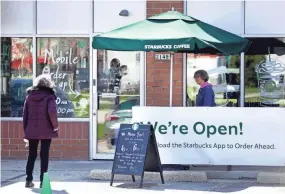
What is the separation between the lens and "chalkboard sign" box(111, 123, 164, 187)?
8.79 meters

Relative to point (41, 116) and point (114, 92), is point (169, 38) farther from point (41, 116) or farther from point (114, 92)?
point (114, 92)

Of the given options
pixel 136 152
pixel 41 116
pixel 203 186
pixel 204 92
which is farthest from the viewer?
pixel 204 92

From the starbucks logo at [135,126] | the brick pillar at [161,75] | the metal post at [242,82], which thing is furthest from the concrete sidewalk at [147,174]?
the brick pillar at [161,75]

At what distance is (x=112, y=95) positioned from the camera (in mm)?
11484

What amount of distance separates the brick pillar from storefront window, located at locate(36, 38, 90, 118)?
1265 millimetres

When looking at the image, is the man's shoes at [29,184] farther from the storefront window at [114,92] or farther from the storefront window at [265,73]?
the storefront window at [265,73]

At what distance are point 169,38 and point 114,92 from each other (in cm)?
275

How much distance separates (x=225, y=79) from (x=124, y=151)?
123 inches

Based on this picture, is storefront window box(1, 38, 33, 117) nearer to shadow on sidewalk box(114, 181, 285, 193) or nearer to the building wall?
the building wall

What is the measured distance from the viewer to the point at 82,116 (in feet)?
38.0

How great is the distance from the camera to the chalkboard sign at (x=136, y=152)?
28.8 feet

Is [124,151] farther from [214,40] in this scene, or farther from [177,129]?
[214,40]

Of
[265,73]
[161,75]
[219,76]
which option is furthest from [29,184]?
[265,73]

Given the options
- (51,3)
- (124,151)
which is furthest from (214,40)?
(51,3)
